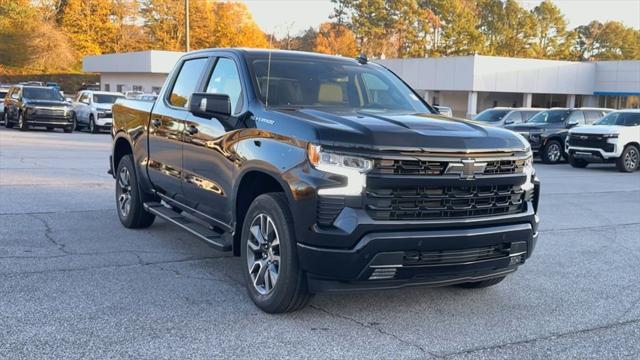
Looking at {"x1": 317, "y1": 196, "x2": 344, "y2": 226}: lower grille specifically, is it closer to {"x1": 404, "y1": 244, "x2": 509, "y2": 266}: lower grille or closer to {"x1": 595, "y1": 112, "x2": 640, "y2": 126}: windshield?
{"x1": 404, "y1": 244, "x2": 509, "y2": 266}: lower grille

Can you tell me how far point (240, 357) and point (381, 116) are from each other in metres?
2.15

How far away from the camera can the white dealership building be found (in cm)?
4725

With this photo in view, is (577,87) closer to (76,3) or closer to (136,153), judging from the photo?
(136,153)

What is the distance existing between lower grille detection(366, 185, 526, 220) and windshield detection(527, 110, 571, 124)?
58.7 ft

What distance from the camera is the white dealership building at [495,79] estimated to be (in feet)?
155

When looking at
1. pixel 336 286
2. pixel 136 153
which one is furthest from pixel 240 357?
pixel 136 153

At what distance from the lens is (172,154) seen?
6.57 m

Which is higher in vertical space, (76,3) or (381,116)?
(76,3)

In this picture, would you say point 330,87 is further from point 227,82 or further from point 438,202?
point 438,202

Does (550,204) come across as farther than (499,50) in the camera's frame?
No

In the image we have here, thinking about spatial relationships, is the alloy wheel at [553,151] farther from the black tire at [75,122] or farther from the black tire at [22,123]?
the black tire at [22,123]

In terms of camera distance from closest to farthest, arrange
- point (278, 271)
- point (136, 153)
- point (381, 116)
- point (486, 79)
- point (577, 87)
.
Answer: point (278, 271)
point (381, 116)
point (136, 153)
point (486, 79)
point (577, 87)

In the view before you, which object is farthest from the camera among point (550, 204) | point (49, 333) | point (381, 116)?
point (550, 204)

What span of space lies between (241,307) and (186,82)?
9.15ft
